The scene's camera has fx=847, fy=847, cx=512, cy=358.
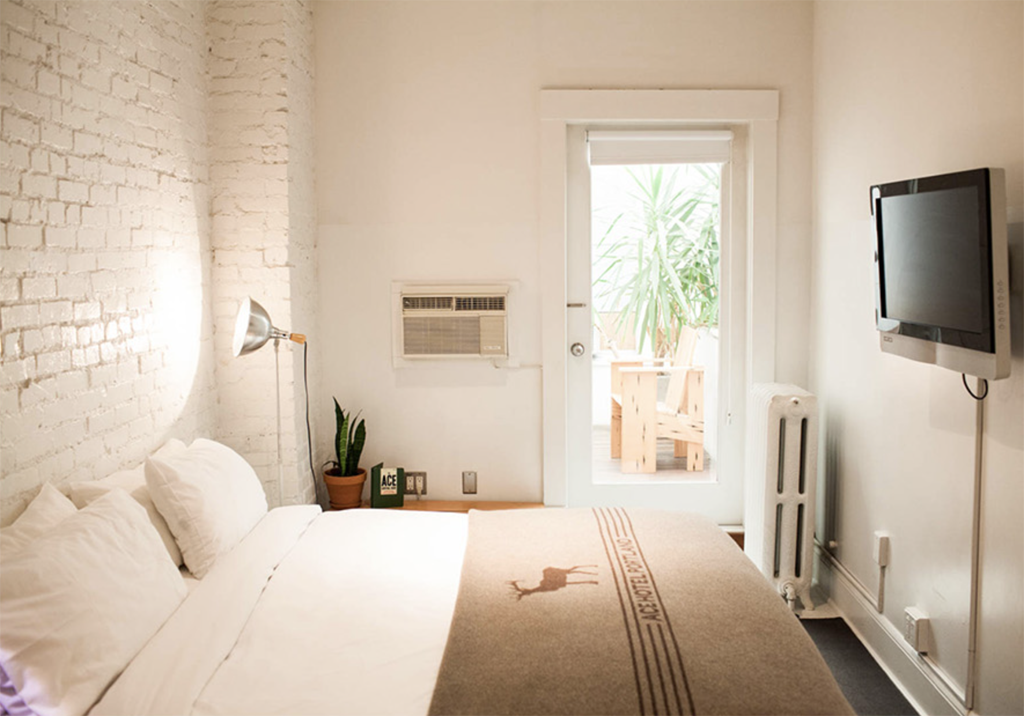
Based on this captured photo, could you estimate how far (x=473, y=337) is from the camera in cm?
410

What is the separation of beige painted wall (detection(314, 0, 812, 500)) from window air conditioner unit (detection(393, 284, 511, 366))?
0.08 m

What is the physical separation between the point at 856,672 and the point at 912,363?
3.82 ft

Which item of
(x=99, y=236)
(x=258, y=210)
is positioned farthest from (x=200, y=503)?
(x=258, y=210)

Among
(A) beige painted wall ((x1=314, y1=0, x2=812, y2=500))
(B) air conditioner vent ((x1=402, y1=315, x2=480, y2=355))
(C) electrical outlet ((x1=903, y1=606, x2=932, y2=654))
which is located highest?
(A) beige painted wall ((x1=314, y1=0, x2=812, y2=500))

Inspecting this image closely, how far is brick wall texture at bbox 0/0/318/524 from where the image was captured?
2350 mm

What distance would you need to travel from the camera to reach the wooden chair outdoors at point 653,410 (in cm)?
423

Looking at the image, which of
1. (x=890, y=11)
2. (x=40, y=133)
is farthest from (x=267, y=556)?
(x=890, y=11)

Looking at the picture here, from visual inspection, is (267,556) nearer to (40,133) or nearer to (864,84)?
(40,133)

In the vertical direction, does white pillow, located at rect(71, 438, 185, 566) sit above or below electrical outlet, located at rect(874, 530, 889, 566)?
above

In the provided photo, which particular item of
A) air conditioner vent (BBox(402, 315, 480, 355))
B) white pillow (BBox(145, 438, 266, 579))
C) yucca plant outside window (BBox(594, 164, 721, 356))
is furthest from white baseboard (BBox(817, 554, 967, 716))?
white pillow (BBox(145, 438, 266, 579))

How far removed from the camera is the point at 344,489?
12.9 ft

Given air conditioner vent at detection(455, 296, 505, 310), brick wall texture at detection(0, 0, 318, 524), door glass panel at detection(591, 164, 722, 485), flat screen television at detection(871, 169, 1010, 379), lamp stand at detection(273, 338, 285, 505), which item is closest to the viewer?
flat screen television at detection(871, 169, 1010, 379)

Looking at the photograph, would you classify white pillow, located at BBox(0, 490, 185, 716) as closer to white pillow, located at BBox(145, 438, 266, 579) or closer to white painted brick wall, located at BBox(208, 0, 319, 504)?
white pillow, located at BBox(145, 438, 266, 579)

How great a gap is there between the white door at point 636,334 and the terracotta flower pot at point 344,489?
3.47ft
